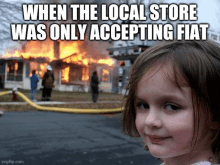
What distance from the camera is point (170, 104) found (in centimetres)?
78

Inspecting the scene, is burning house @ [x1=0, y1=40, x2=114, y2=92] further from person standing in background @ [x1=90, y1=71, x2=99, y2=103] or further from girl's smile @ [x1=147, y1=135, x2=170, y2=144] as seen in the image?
girl's smile @ [x1=147, y1=135, x2=170, y2=144]

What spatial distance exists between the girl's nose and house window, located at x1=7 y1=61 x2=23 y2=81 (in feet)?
95.6

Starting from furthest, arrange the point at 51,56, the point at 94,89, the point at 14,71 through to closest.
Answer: the point at 51,56
the point at 14,71
the point at 94,89

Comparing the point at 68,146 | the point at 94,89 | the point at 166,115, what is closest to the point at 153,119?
the point at 166,115

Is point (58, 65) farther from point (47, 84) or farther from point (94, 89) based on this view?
point (94, 89)

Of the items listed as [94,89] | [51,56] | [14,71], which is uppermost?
[51,56]

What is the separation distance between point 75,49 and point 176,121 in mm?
30601

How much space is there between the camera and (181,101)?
0.77 m

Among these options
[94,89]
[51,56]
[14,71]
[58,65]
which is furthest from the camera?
[58,65]

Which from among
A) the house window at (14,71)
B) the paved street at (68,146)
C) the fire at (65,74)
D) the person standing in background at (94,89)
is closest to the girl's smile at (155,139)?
the paved street at (68,146)

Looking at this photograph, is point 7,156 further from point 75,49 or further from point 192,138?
point 75,49

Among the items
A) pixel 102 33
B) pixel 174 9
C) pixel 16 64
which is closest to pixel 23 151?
pixel 102 33

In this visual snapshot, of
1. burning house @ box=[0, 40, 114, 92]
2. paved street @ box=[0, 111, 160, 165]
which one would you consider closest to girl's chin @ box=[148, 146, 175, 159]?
paved street @ box=[0, 111, 160, 165]

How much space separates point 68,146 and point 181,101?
3.56 meters
